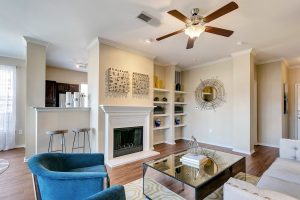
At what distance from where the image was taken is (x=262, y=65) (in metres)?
5.21

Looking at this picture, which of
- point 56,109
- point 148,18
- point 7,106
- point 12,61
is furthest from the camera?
point 12,61

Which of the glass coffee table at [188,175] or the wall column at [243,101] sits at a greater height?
the wall column at [243,101]

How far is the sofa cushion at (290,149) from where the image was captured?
242 centimetres

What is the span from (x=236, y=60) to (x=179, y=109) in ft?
7.99

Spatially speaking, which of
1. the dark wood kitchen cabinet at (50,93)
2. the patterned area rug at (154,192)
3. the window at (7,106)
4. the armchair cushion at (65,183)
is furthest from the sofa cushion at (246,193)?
the dark wood kitchen cabinet at (50,93)

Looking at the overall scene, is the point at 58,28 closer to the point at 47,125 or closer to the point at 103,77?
the point at 103,77

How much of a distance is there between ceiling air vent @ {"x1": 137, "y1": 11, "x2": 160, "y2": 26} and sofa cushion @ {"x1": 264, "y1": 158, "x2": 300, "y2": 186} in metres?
2.69

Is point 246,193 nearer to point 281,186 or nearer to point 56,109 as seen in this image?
point 281,186

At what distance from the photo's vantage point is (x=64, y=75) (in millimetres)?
6172

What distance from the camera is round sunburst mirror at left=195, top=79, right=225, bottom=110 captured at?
201 inches

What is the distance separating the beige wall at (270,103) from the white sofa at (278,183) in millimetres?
2778

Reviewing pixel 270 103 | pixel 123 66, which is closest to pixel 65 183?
pixel 123 66

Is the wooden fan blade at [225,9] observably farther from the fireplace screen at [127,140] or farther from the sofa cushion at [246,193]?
the fireplace screen at [127,140]

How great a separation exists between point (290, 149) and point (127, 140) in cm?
316
